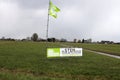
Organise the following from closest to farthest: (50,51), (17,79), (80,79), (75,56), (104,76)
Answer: (17,79), (80,79), (104,76), (50,51), (75,56)

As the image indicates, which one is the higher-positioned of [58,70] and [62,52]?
[62,52]

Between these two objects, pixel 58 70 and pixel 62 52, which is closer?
pixel 58 70

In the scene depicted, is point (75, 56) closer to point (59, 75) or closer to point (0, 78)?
point (59, 75)

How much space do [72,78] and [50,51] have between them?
436 inches

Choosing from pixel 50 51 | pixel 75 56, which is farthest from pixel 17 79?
pixel 75 56

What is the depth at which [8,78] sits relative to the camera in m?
12.3

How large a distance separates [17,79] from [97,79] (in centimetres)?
464

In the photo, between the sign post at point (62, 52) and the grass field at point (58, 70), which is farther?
the sign post at point (62, 52)

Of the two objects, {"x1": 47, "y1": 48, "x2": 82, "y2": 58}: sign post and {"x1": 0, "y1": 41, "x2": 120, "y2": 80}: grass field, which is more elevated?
{"x1": 47, "y1": 48, "x2": 82, "y2": 58}: sign post

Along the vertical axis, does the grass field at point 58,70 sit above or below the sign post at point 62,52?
below

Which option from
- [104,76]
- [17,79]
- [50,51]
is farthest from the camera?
[50,51]

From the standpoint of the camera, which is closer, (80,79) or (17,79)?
(17,79)

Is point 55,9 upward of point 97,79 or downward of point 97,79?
upward

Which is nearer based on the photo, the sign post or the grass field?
the grass field
